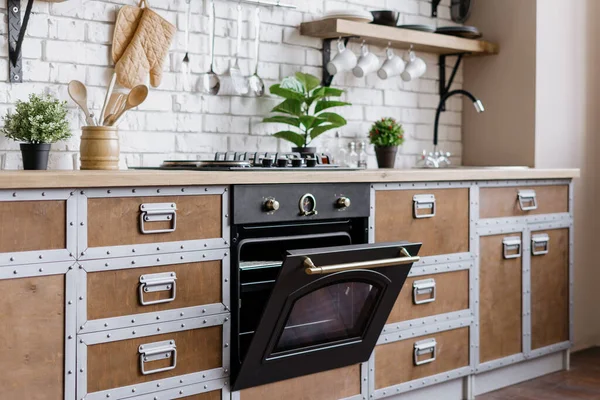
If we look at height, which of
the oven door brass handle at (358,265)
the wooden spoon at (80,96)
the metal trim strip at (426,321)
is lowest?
the metal trim strip at (426,321)

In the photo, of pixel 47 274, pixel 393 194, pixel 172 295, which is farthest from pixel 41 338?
pixel 393 194

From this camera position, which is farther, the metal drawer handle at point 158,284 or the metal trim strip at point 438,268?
the metal trim strip at point 438,268

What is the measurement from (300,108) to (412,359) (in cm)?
111

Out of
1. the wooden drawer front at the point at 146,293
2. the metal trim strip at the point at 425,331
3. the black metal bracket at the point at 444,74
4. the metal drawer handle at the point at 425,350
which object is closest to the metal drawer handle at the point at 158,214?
the wooden drawer front at the point at 146,293

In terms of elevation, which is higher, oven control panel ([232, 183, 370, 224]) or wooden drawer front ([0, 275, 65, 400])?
oven control panel ([232, 183, 370, 224])

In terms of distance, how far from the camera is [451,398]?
339cm

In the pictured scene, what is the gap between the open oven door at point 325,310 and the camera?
8.12 ft

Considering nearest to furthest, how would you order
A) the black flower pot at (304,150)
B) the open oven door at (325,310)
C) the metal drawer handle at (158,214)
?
the metal drawer handle at (158,214) < the open oven door at (325,310) < the black flower pot at (304,150)

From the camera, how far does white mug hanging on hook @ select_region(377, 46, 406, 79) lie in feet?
12.3

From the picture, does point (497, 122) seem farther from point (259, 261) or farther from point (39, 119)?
point (39, 119)

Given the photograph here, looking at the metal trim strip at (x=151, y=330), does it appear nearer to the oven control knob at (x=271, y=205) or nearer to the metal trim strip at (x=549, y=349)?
the oven control knob at (x=271, y=205)

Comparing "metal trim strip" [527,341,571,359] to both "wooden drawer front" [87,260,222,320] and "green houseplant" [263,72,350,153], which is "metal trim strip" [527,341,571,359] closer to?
"green houseplant" [263,72,350,153]

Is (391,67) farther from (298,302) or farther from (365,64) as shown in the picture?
(298,302)

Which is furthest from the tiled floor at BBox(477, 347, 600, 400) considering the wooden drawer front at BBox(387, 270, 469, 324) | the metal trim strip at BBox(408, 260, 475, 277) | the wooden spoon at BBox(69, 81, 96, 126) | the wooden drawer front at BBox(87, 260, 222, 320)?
the wooden spoon at BBox(69, 81, 96, 126)
